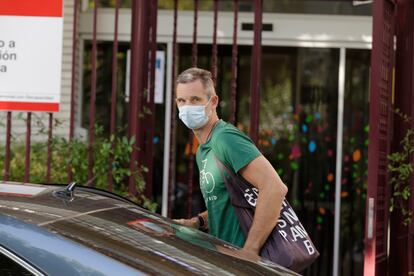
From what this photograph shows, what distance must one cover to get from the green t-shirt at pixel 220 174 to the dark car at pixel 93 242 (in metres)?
Answer: 0.43

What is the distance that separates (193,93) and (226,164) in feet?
1.34

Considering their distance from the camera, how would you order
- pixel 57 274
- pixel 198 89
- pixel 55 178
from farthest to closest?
pixel 55 178
pixel 198 89
pixel 57 274

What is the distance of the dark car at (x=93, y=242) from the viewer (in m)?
2.54

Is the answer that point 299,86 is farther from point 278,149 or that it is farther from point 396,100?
point 396,100

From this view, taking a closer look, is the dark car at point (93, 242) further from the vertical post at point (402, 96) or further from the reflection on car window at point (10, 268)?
the vertical post at point (402, 96)

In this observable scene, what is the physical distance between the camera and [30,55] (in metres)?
5.71

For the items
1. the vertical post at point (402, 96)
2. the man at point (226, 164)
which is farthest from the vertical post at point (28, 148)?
the vertical post at point (402, 96)

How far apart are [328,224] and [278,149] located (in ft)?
3.09

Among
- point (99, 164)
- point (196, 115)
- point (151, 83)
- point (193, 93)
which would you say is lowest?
point (99, 164)

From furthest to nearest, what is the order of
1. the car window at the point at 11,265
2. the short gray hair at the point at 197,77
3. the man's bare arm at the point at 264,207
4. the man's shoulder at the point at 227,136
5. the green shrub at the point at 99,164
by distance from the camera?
the green shrub at the point at 99,164, the short gray hair at the point at 197,77, the man's shoulder at the point at 227,136, the man's bare arm at the point at 264,207, the car window at the point at 11,265

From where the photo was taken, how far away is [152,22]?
618 cm

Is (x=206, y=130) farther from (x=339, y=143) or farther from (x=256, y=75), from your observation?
(x=339, y=143)

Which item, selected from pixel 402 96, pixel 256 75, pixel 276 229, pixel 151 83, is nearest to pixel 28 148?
pixel 151 83

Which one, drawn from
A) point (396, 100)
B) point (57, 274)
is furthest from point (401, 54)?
point (57, 274)
